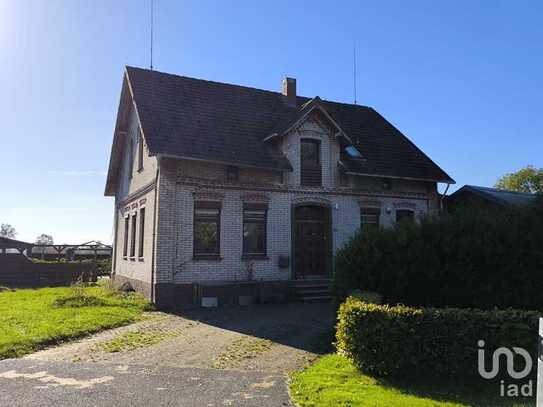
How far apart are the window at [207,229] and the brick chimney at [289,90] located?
7.70m

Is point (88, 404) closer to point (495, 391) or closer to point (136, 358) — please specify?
point (136, 358)

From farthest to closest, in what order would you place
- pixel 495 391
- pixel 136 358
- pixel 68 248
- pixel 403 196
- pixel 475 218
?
pixel 68 248 → pixel 403 196 → pixel 475 218 → pixel 136 358 → pixel 495 391

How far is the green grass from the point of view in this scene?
9.84 metres

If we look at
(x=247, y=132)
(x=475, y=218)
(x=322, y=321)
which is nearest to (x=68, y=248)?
(x=247, y=132)

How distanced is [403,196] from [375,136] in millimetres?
3340

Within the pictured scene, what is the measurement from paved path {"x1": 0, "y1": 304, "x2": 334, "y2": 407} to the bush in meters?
1.87

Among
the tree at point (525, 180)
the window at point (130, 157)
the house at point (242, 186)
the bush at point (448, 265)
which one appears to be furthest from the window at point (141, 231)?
the tree at point (525, 180)

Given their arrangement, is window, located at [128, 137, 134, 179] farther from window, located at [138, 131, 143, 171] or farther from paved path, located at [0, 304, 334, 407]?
paved path, located at [0, 304, 334, 407]

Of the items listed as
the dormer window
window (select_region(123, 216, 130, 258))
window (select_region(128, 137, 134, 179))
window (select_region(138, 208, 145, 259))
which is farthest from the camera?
window (select_region(123, 216, 130, 258))

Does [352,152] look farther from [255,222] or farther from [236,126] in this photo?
[255,222]

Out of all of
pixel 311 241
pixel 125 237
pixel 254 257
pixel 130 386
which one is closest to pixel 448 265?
pixel 130 386

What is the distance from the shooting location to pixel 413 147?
914 inches

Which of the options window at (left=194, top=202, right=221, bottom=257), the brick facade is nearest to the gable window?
the brick facade

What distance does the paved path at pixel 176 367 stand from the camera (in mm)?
6637
